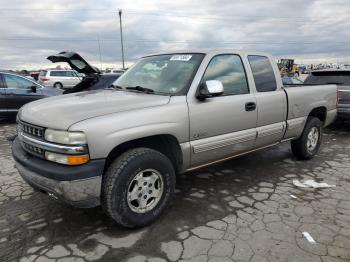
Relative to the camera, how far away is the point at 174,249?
117 inches

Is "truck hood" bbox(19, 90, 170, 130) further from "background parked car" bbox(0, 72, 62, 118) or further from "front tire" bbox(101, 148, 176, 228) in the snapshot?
"background parked car" bbox(0, 72, 62, 118)

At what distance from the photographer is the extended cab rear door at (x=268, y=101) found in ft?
14.9

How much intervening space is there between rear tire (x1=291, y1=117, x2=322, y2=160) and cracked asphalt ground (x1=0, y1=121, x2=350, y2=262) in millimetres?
735

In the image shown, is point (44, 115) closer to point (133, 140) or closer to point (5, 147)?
point (133, 140)

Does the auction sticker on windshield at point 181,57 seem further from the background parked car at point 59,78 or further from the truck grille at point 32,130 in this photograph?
the background parked car at point 59,78

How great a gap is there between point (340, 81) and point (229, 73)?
506 cm

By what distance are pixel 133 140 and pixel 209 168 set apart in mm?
2310

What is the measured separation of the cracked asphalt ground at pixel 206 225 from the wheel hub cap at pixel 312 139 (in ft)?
2.90

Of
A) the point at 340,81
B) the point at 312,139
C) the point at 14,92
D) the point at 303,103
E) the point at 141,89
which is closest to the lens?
the point at 141,89

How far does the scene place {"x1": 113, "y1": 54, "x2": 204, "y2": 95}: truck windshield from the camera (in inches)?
149

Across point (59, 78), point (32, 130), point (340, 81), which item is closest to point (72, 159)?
point (32, 130)

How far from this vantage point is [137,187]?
3.24m

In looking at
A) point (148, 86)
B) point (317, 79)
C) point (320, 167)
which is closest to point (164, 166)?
point (148, 86)

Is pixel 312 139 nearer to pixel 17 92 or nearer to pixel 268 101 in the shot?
pixel 268 101
